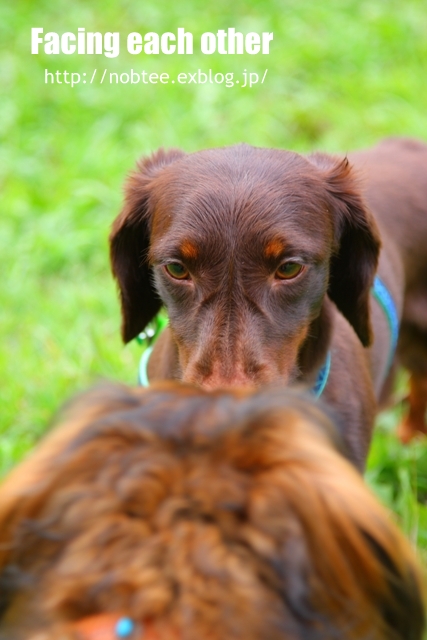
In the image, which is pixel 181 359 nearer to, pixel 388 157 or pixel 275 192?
pixel 275 192

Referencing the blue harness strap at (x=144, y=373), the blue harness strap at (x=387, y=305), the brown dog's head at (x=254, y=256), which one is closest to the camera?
the brown dog's head at (x=254, y=256)

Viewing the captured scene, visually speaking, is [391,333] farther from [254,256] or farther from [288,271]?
[254,256]

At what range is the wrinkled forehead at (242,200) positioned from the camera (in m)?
2.72

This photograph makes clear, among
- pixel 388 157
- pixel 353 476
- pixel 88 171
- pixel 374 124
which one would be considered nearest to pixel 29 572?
pixel 353 476

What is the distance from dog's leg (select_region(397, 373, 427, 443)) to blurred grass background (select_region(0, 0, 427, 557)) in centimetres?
9

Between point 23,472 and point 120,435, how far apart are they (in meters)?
0.18

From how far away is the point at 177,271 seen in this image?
2.83 meters

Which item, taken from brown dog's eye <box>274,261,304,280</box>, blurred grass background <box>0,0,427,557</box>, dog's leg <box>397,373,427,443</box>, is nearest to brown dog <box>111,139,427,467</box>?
brown dog's eye <box>274,261,304,280</box>

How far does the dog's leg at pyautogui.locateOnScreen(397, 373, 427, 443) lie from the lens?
4176 millimetres

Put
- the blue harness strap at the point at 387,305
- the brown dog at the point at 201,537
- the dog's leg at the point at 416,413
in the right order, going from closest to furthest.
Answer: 1. the brown dog at the point at 201,537
2. the blue harness strap at the point at 387,305
3. the dog's leg at the point at 416,413

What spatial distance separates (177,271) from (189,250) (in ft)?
0.34

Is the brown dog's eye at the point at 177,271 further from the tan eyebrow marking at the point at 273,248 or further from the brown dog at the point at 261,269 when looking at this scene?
the tan eyebrow marking at the point at 273,248

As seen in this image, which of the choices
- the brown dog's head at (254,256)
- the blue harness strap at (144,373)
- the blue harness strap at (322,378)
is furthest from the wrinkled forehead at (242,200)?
the blue harness strap at (144,373)

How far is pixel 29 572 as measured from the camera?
1.45m
